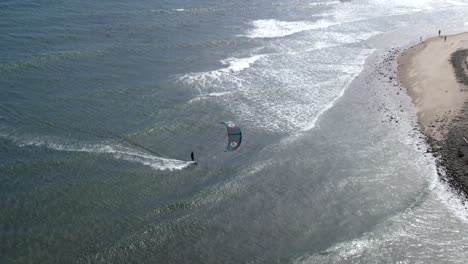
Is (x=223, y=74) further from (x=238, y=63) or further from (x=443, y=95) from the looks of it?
(x=443, y=95)

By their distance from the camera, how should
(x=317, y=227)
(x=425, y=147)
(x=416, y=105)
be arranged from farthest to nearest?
(x=416, y=105) < (x=425, y=147) < (x=317, y=227)

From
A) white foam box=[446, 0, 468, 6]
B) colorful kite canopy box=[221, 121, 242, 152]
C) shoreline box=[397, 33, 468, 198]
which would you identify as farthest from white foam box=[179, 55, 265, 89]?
white foam box=[446, 0, 468, 6]

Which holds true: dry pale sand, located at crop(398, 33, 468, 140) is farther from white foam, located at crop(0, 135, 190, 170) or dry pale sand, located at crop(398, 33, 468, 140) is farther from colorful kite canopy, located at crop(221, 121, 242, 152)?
white foam, located at crop(0, 135, 190, 170)

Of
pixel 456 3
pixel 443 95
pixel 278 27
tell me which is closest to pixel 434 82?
pixel 443 95

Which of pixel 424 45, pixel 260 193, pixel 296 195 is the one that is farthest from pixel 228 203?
pixel 424 45

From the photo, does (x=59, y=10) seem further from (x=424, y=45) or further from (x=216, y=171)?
(x=424, y=45)

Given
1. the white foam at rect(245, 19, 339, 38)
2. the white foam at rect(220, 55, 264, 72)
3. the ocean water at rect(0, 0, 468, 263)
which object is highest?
the white foam at rect(245, 19, 339, 38)

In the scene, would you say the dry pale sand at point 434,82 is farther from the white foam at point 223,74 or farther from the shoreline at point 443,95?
the white foam at point 223,74

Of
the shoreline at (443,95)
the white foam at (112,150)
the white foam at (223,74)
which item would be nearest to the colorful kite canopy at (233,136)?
the white foam at (112,150)
